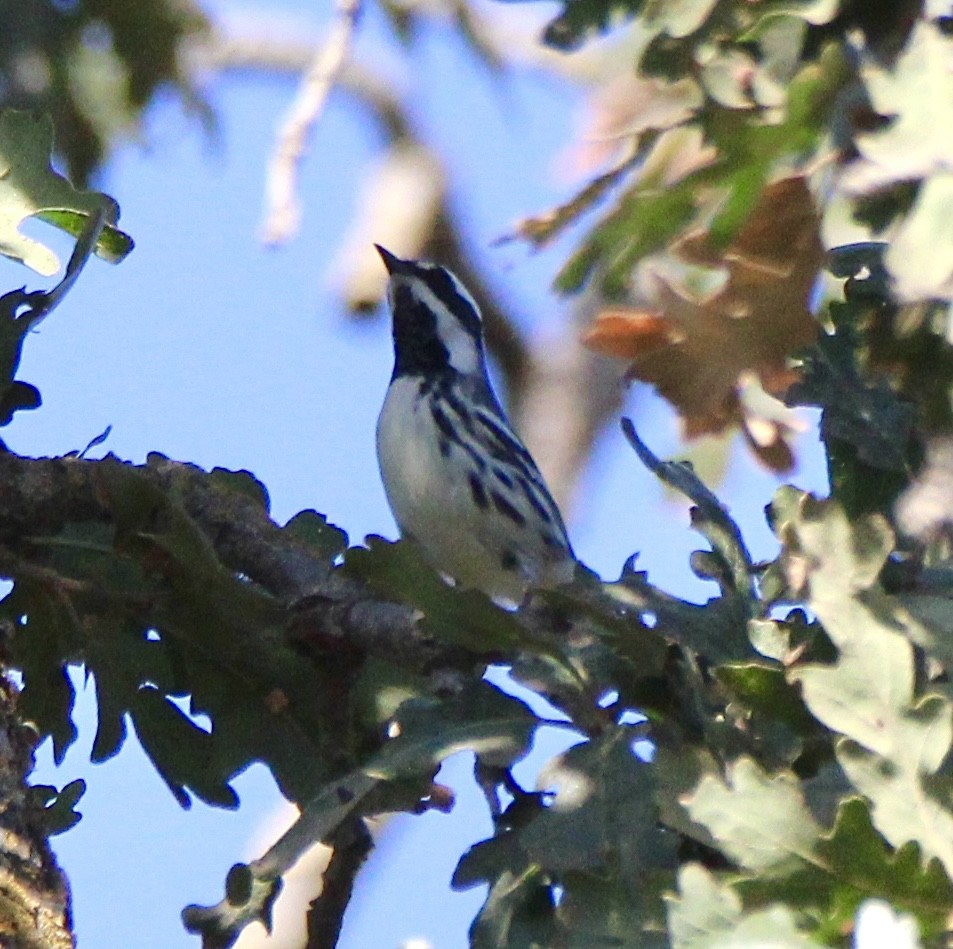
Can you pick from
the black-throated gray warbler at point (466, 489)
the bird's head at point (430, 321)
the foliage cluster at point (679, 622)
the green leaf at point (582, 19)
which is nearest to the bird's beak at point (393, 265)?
the bird's head at point (430, 321)

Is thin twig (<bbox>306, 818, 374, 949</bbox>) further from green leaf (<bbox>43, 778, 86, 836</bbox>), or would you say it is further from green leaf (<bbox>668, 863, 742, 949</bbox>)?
green leaf (<bbox>668, 863, 742, 949</bbox>)

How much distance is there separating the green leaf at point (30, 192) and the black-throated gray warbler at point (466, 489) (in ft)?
5.65

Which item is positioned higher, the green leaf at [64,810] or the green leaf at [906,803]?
the green leaf at [64,810]

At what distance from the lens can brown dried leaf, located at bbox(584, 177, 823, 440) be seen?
8.91ft

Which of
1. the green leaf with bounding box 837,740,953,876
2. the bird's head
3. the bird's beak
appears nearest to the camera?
the green leaf with bounding box 837,740,953,876

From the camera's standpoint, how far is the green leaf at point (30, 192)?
2.07m

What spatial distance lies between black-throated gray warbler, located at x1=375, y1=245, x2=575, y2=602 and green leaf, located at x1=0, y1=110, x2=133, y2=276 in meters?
1.72

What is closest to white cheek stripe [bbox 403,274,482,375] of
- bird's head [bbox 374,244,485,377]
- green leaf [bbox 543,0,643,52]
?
bird's head [bbox 374,244,485,377]

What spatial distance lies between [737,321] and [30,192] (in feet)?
3.60

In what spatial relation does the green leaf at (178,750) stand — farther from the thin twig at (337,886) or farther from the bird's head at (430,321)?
the bird's head at (430,321)

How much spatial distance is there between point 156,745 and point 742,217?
119 centimetres

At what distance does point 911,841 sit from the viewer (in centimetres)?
143

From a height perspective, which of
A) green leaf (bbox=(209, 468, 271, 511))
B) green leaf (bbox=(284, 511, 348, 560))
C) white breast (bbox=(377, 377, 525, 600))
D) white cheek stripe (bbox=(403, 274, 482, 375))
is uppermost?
white cheek stripe (bbox=(403, 274, 482, 375))

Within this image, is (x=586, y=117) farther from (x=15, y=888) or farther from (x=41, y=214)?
(x=15, y=888)
